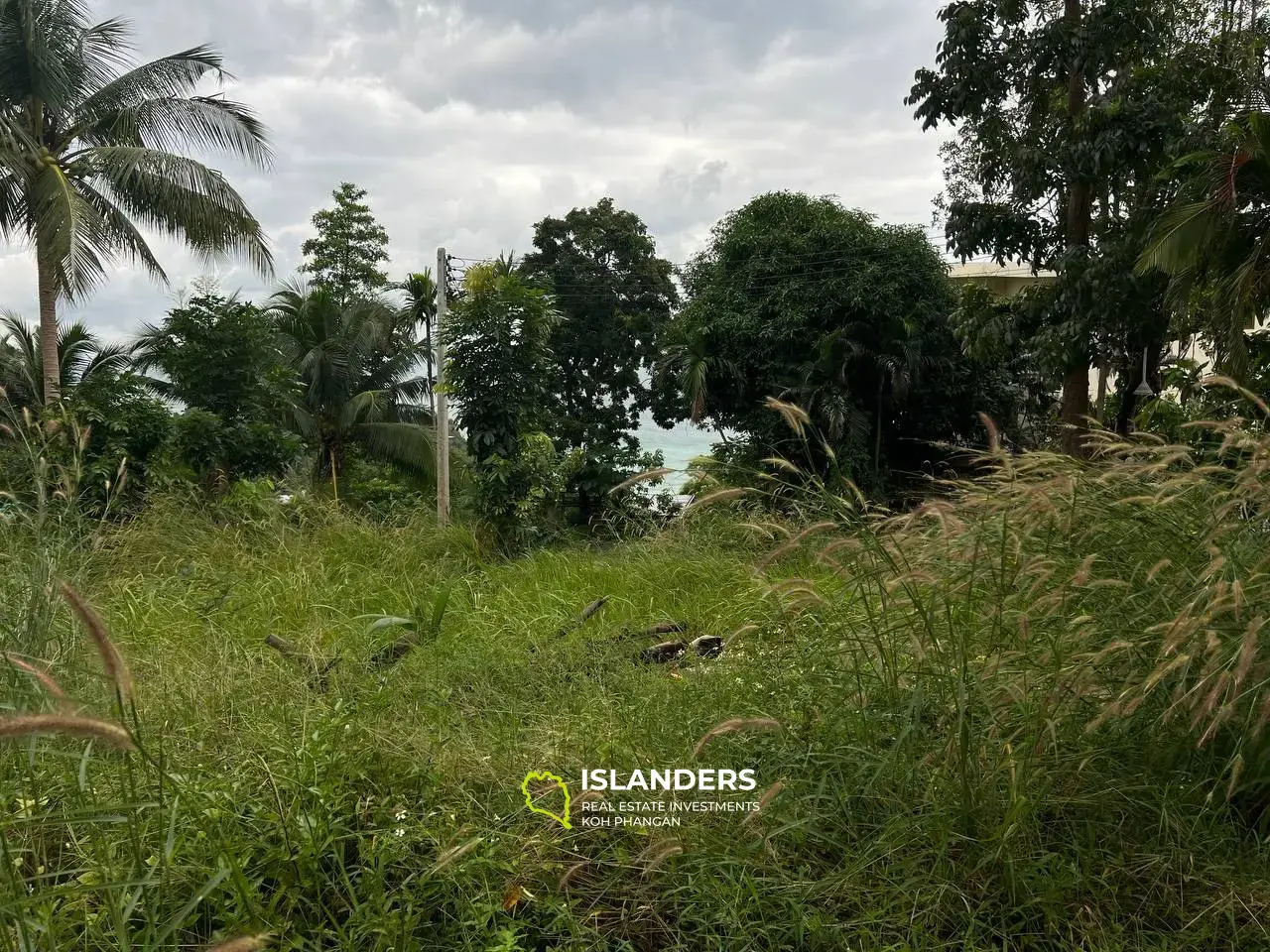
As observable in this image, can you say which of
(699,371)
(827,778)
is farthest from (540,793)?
(699,371)

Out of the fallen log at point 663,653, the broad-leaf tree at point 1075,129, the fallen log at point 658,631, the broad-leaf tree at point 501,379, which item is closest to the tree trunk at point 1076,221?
the broad-leaf tree at point 1075,129

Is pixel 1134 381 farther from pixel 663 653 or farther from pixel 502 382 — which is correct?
pixel 663 653

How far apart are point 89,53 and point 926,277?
15721 millimetres

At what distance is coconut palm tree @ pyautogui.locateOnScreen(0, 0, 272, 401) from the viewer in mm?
13398

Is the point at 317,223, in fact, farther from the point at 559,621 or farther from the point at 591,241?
the point at 559,621

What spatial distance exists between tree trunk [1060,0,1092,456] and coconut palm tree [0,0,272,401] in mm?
12110

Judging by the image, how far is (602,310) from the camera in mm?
26562

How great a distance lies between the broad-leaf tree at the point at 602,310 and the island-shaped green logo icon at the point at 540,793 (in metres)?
23.3

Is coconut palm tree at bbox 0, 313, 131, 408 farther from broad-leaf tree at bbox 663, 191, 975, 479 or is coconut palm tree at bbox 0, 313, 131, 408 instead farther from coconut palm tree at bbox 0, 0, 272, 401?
broad-leaf tree at bbox 663, 191, 975, 479

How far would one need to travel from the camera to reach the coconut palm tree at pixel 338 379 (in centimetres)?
2109

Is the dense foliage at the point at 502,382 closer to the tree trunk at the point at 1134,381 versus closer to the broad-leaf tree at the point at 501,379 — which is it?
the broad-leaf tree at the point at 501,379

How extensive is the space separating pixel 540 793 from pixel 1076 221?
40.9ft

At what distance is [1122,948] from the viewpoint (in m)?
2.02

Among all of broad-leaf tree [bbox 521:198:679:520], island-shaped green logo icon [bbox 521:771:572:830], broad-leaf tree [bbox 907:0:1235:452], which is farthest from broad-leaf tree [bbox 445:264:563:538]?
broad-leaf tree [bbox 521:198:679:520]
